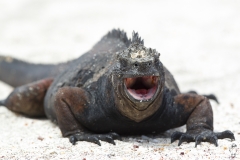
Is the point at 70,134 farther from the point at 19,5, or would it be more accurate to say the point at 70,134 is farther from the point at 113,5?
the point at 19,5

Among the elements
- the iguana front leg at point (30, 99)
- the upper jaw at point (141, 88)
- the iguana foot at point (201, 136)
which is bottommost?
the iguana front leg at point (30, 99)

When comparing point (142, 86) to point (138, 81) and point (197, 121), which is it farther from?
point (197, 121)

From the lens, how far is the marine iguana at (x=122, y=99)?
5316mm

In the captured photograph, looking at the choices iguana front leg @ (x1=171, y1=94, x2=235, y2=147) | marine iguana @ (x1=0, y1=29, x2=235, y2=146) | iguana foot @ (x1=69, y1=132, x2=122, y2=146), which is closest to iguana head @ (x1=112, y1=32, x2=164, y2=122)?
marine iguana @ (x1=0, y1=29, x2=235, y2=146)

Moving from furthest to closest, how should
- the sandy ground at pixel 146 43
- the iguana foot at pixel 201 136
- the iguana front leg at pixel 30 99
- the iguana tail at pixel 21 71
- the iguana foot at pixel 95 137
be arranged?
the iguana tail at pixel 21 71 < the iguana front leg at pixel 30 99 < the iguana foot at pixel 95 137 < the iguana foot at pixel 201 136 < the sandy ground at pixel 146 43

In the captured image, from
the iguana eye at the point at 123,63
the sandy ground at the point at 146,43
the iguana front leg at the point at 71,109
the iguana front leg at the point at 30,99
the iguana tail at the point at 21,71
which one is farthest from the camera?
the iguana tail at the point at 21,71

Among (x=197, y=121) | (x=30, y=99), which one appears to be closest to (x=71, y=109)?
(x=197, y=121)

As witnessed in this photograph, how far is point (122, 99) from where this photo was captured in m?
5.48

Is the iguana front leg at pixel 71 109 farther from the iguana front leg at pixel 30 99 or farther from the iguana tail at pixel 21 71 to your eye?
the iguana tail at pixel 21 71

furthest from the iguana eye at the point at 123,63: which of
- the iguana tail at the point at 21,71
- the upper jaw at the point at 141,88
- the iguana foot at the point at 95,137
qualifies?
the iguana tail at the point at 21,71

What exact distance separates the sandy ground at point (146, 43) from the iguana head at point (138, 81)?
1.40ft

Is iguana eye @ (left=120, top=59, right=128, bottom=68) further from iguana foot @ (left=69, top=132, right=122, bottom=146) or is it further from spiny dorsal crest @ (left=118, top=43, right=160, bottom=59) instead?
iguana foot @ (left=69, top=132, right=122, bottom=146)

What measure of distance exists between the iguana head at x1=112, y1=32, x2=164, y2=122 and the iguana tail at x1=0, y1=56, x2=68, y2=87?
297 cm

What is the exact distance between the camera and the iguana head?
5.16m
